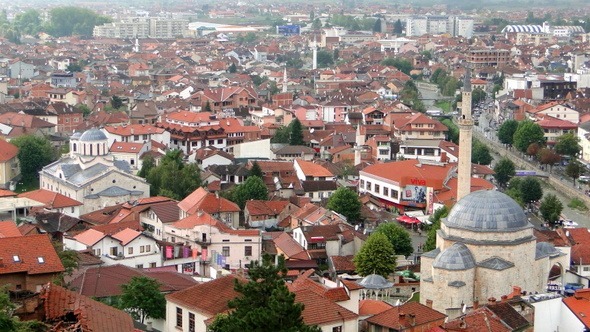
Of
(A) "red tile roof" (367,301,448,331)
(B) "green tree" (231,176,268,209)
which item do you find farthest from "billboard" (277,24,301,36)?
(A) "red tile roof" (367,301,448,331)

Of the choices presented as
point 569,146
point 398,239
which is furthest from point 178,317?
point 569,146

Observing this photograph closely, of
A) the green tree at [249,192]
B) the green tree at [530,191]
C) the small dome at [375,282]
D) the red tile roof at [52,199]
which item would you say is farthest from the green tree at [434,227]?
the red tile roof at [52,199]

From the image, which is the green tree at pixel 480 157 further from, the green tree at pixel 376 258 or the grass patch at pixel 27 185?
the green tree at pixel 376 258

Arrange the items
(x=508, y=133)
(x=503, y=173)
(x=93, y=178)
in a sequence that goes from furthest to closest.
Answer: (x=508, y=133), (x=503, y=173), (x=93, y=178)

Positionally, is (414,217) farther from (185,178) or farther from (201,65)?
(201,65)

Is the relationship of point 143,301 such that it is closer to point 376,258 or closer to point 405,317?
point 405,317
